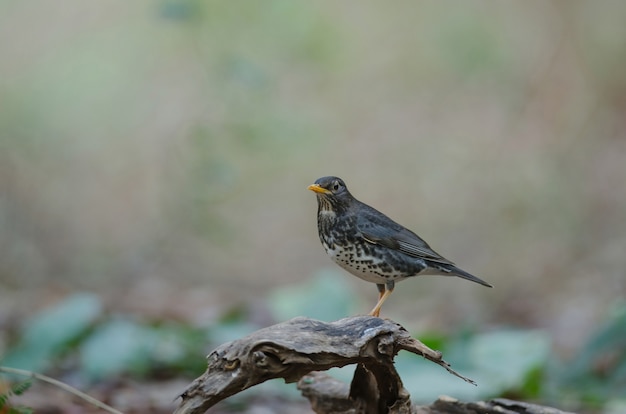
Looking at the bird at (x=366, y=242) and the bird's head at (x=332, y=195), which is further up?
the bird's head at (x=332, y=195)

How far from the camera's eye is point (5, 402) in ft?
11.1

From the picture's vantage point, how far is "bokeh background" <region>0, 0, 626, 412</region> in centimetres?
909

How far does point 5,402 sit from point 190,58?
681 centimetres

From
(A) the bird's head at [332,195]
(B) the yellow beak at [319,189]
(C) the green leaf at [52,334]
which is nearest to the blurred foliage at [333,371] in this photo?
(C) the green leaf at [52,334]

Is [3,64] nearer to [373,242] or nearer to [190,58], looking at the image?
[190,58]

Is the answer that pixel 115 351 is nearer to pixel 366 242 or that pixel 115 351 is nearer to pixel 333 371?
pixel 333 371

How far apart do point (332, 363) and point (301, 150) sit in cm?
858

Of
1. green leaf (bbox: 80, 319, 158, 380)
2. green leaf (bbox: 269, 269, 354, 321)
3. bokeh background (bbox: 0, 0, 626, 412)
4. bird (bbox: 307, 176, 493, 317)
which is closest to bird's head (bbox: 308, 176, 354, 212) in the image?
bird (bbox: 307, 176, 493, 317)

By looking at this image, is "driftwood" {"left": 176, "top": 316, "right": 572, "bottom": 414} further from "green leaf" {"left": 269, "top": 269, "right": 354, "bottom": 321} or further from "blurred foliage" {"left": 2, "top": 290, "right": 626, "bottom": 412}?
"green leaf" {"left": 269, "top": 269, "right": 354, "bottom": 321}

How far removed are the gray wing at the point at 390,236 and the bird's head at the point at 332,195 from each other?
0.12m

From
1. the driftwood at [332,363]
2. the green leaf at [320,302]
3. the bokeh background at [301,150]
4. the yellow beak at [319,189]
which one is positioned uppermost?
the bokeh background at [301,150]

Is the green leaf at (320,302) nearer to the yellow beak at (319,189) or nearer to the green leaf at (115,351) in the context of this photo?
the green leaf at (115,351)

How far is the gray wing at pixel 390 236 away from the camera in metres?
4.66

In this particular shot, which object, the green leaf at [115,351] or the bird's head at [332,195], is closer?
the bird's head at [332,195]
